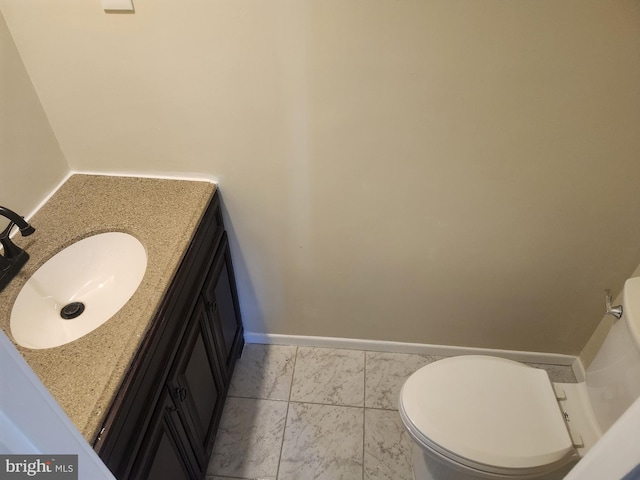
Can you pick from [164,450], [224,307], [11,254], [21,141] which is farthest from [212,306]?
[21,141]

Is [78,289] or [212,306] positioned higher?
[78,289]

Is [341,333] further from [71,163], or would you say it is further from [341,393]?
[71,163]

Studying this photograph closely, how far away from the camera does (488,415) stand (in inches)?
48.9

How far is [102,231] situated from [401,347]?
131 centimetres

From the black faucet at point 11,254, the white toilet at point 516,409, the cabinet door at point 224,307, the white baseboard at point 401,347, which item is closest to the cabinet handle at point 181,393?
the cabinet door at point 224,307

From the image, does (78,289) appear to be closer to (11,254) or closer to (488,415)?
(11,254)

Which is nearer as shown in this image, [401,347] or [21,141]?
[21,141]

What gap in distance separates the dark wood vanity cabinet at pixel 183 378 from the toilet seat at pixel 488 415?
657 millimetres

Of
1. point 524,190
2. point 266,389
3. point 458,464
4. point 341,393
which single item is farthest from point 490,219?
point 266,389

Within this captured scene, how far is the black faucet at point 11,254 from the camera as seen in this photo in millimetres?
1049

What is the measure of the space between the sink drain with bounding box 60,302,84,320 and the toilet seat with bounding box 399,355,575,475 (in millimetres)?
979

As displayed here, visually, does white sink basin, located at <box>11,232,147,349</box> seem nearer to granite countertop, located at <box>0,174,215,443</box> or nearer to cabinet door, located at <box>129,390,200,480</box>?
granite countertop, located at <box>0,174,215,443</box>

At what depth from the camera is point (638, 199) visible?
51.4 inches

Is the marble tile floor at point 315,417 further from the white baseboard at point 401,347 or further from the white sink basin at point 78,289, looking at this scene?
the white sink basin at point 78,289
